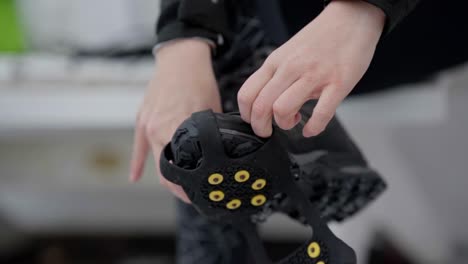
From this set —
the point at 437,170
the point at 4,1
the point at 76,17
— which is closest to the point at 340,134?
the point at 437,170

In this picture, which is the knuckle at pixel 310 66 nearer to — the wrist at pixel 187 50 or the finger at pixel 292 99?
the finger at pixel 292 99

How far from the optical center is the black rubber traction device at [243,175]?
0.36m

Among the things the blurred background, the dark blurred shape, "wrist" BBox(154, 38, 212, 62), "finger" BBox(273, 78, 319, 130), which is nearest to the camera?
"finger" BBox(273, 78, 319, 130)

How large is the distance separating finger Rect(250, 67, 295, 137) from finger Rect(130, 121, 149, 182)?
0.52 ft

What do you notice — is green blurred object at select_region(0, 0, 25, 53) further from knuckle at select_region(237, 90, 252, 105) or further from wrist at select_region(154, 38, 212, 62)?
knuckle at select_region(237, 90, 252, 105)

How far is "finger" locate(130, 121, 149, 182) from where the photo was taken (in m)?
0.50

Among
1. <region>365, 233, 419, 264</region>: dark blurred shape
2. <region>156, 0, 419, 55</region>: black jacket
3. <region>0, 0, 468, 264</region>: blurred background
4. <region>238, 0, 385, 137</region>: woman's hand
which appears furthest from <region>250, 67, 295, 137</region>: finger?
<region>365, 233, 419, 264</region>: dark blurred shape

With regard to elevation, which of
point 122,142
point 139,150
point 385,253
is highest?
point 139,150

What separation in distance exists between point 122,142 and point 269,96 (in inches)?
32.6

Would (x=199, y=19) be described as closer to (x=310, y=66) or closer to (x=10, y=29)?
(x=310, y=66)

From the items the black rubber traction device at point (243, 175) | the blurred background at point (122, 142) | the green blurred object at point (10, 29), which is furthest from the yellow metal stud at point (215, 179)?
the green blurred object at point (10, 29)

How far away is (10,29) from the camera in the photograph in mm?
1288

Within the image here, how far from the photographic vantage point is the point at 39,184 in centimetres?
125

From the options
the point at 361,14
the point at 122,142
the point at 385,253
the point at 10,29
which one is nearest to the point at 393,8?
the point at 361,14
